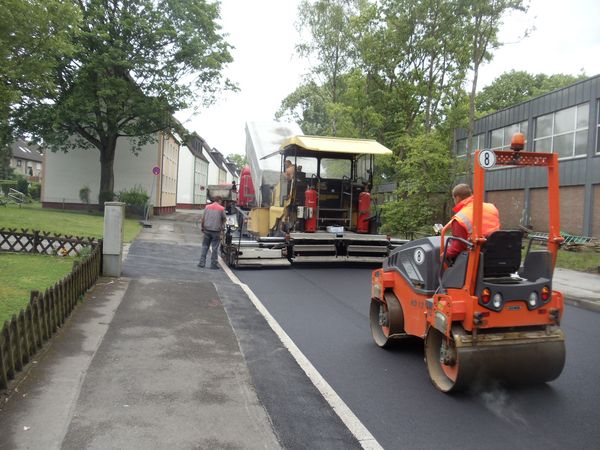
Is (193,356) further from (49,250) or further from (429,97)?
(429,97)

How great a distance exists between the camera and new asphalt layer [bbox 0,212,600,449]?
3791mm

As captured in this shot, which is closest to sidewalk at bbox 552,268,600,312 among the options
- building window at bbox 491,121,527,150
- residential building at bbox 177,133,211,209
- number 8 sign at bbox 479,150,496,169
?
number 8 sign at bbox 479,150,496,169

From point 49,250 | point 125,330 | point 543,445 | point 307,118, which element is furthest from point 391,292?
point 307,118

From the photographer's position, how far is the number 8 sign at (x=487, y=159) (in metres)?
4.44

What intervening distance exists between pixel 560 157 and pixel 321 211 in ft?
48.1

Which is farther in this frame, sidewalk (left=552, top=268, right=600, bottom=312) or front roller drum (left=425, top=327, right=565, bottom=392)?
sidewalk (left=552, top=268, right=600, bottom=312)

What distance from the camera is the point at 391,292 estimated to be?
251 inches

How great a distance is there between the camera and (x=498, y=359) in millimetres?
4656

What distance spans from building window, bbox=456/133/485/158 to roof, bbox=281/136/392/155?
62.7ft

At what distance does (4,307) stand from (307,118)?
49.5 m

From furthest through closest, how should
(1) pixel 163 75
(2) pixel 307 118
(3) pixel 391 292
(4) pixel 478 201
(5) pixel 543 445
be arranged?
(2) pixel 307 118, (1) pixel 163 75, (3) pixel 391 292, (4) pixel 478 201, (5) pixel 543 445

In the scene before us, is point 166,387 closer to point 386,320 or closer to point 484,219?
point 386,320

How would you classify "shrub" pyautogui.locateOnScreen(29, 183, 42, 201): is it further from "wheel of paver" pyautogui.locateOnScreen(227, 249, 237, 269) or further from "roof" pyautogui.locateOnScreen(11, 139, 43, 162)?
"wheel of paver" pyautogui.locateOnScreen(227, 249, 237, 269)

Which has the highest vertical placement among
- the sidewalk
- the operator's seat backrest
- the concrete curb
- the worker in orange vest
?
the worker in orange vest
